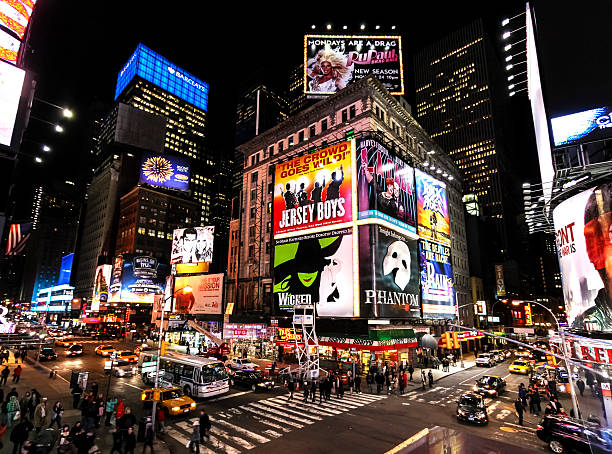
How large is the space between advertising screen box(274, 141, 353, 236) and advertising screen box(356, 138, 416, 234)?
165 cm

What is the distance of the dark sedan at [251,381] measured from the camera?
28411 millimetres

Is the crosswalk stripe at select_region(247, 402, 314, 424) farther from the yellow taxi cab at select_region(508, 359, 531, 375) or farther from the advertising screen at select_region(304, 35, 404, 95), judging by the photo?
the advertising screen at select_region(304, 35, 404, 95)

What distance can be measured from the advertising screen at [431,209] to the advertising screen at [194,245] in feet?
115

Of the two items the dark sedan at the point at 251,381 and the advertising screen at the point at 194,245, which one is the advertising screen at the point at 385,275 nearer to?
the dark sedan at the point at 251,381

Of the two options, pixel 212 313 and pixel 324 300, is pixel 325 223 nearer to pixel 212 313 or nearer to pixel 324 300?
pixel 324 300

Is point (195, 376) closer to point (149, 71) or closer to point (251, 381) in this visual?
point (251, 381)

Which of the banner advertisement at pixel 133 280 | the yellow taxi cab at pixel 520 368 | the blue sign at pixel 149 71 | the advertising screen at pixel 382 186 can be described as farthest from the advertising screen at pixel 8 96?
the blue sign at pixel 149 71

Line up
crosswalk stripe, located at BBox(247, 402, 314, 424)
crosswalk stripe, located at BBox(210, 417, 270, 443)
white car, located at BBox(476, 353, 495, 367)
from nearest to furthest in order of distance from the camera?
crosswalk stripe, located at BBox(210, 417, 270, 443), crosswalk stripe, located at BBox(247, 402, 314, 424), white car, located at BBox(476, 353, 495, 367)

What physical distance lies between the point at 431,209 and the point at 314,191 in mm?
20265

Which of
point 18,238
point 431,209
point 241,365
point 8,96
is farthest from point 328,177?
point 8,96

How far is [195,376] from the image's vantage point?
2517cm

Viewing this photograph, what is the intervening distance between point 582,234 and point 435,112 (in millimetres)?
168712

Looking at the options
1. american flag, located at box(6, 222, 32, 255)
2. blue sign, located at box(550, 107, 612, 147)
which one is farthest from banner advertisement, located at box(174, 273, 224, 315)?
blue sign, located at box(550, 107, 612, 147)

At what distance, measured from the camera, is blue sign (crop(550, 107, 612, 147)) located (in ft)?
68.2
